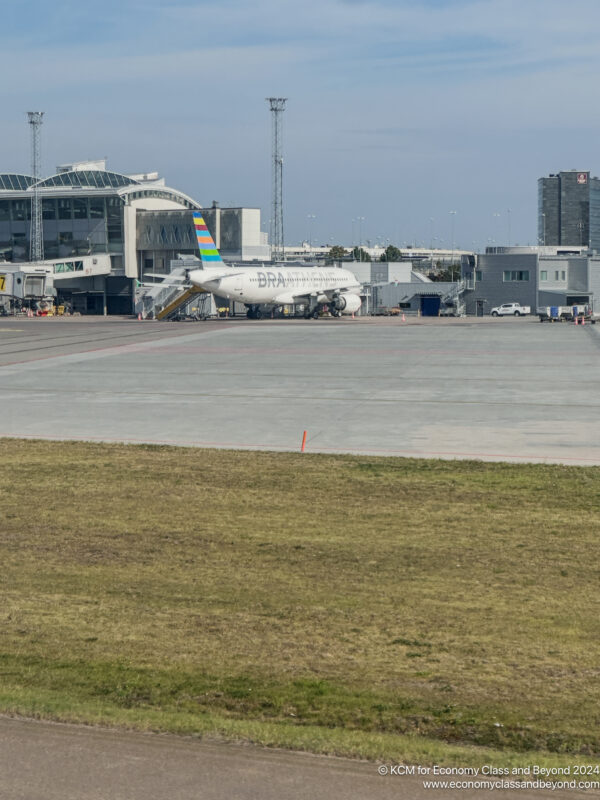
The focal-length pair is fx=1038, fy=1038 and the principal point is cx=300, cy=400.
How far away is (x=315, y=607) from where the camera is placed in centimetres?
1430

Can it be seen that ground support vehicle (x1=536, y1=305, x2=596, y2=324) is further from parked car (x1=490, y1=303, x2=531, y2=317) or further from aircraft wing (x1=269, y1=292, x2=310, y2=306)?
aircraft wing (x1=269, y1=292, x2=310, y2=306)

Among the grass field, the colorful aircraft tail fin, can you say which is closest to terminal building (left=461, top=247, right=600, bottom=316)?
the colorful aircraft tail fin

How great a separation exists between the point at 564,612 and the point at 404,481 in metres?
9.80

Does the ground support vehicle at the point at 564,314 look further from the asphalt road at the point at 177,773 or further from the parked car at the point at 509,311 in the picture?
the asphalt road at the point at 177,773

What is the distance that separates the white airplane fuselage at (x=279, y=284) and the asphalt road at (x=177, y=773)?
91777 mm

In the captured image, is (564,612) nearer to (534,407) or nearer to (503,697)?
(503,697)

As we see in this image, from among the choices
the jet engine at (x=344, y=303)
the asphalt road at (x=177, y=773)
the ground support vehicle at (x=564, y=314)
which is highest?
the jet engine at (x=344, y=303)

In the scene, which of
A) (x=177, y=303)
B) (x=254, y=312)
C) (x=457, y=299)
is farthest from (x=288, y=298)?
(x=457, y=299)

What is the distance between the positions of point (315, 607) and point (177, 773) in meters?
5.60

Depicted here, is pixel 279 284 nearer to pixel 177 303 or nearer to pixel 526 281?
pixel 177 303

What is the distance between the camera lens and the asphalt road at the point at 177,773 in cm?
846

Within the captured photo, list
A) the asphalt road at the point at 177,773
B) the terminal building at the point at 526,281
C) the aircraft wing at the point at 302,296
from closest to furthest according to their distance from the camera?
the asphalt road at the point at 177,773 → the aircraft wing at the point at 302,296 → the terminal building at the point at 526,281

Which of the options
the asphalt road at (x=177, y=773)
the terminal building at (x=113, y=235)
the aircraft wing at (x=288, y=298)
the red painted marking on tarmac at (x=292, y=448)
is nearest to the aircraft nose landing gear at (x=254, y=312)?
the aircraft wing at (x=288, y=298)

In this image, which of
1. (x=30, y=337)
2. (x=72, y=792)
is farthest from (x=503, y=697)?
(x=30, y=337)
